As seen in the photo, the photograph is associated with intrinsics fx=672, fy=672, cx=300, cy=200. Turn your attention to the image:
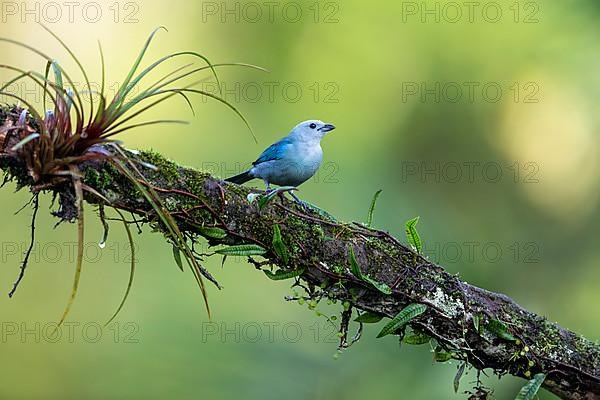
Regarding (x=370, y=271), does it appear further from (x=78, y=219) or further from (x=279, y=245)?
(x=78, y=219)

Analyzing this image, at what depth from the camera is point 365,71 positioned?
5.45 metres

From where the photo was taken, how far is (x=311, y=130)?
11.5ft

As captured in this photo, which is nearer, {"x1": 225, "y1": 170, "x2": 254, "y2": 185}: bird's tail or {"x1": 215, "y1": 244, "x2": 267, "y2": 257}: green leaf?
{"x1": 215, "y1": 244, "x2": 267, "y2": 257}: green leaf

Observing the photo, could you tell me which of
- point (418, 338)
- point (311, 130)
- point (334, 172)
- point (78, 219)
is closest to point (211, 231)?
point (78, 219)

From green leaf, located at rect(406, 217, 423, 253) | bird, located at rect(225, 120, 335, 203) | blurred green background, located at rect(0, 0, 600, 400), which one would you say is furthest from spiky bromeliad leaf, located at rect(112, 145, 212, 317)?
blurred green background, located at rect(0, 0, 600, 400)

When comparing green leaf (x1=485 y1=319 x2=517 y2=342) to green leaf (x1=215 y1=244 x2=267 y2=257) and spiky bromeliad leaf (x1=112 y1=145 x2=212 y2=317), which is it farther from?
spiky bromeliad leaf (x1=112 y1=145 x2=212 y2=317)

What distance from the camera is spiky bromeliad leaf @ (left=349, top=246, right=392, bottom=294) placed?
2141 millimetres

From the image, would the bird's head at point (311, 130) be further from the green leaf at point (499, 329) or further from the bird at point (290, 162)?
the green leaf at point (499, 329)

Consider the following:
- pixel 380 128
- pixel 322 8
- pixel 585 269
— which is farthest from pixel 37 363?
pixel 585 269

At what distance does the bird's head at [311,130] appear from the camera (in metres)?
3.41

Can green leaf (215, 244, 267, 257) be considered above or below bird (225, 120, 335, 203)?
below

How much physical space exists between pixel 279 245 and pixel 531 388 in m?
1.01

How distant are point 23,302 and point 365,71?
10.3 ft

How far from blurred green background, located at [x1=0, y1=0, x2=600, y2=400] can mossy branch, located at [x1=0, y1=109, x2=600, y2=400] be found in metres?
1.34
